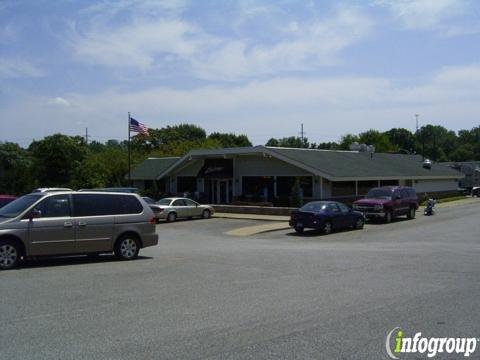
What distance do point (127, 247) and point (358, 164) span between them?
102ft

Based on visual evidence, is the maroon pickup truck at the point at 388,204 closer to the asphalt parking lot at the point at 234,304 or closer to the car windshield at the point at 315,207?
the car windshield at the point at 315,207

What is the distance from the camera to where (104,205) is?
1498 centimetres

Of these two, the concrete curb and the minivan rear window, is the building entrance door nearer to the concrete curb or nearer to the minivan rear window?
the concrete curb

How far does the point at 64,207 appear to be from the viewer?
14.3 m

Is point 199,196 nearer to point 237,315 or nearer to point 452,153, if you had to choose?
point 237,315

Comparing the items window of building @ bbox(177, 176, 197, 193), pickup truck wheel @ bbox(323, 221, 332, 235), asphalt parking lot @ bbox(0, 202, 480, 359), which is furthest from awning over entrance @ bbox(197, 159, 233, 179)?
asphalt parking lot @ bbox(0, 202, 480, 359)

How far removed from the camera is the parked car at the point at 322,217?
2561cm

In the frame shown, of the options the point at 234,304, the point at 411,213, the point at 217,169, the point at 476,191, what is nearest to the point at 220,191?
the point at 217,169

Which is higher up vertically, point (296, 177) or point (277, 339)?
point (296, 177)

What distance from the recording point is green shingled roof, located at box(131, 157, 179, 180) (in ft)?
163

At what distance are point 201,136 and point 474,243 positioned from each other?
8665 centimetres

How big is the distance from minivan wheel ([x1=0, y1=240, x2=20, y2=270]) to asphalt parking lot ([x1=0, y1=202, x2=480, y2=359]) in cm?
34

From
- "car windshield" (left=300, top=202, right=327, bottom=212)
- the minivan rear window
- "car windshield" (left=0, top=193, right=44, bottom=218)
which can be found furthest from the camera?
"car windshield" (left=300, top=202, right=327, bottom=212)

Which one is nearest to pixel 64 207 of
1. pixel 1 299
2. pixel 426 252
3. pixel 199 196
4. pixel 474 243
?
pixel 1 299
